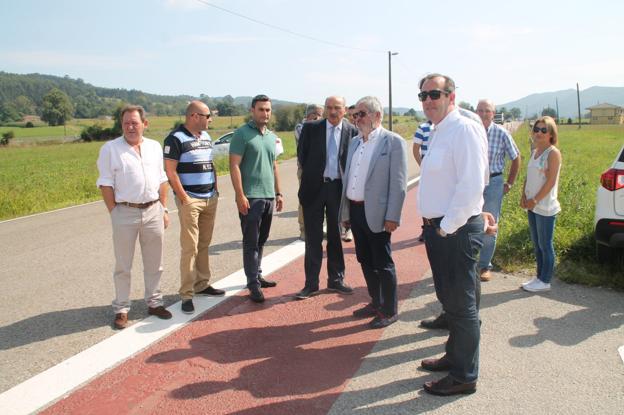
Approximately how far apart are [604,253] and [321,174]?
11.3 feet

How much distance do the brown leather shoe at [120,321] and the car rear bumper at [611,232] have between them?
195 inches

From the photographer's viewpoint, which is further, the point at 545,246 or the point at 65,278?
the point at 65,278

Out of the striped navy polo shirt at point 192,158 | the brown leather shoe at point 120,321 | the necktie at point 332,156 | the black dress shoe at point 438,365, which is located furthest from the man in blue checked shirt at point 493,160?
the brown leather shoe at point 120,321

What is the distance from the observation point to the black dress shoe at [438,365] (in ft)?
11.3

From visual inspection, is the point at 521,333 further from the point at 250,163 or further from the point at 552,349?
the point at 250,163

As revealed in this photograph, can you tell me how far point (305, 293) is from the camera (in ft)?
16.5

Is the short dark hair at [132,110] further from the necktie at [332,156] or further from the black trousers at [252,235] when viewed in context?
the necktie at [332,156]

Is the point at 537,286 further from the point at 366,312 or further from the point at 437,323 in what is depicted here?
the point at 366,312

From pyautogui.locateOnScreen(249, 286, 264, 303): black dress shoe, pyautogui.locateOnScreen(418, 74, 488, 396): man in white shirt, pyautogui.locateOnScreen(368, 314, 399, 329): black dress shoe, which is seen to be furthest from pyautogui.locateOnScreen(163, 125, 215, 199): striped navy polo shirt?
pyautogui.locateOnScreen(418, 74, 488, 396): man in white shirt

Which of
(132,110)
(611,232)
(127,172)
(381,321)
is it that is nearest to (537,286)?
(611,232)

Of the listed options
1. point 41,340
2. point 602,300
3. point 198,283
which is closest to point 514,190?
point 602,300

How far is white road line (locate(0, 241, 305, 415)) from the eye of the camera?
3207mm

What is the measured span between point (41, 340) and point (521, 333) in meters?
4.28

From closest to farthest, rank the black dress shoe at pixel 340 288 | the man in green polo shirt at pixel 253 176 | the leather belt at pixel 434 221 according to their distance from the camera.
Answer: the leather belt at pixel 434 221 < the man in green polo shirt at pixel 253 176 < the black dress shoe at pixel 340 288
